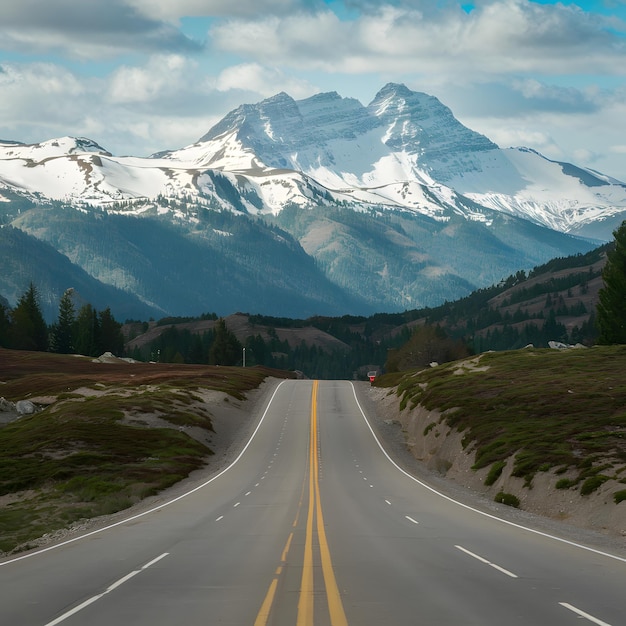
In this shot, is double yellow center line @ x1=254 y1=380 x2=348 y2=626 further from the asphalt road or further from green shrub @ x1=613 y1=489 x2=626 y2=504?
green shrub @ x1=613 y1=489 x2=626 y2=504

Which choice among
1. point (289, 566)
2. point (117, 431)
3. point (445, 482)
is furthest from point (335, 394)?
point (289, 566)

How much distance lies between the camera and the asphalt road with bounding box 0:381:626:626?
1997cm

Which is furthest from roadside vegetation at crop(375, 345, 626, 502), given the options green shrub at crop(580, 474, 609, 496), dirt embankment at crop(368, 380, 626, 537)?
dirt embankment at crop(368, 380, 626, 537)

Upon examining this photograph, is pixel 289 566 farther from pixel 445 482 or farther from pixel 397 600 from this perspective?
pixel 445 482

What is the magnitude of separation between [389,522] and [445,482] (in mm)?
28151

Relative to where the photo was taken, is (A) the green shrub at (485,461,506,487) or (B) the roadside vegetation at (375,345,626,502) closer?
(B) the roadside vegetation at (375,345,626,502)

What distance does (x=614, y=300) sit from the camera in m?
143

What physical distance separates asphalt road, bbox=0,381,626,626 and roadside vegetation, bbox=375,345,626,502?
769 centimetres

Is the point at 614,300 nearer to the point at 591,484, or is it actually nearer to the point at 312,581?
the point at 591,484

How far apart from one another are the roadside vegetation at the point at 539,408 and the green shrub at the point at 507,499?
1195 millimetres

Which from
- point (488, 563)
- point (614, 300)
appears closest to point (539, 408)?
point (488, 563)

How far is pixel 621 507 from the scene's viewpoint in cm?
4316

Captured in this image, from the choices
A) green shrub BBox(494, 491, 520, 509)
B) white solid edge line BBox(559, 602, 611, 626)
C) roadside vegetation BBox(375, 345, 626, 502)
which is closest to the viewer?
white solid edge line BBox(559, 602, 611, 626)

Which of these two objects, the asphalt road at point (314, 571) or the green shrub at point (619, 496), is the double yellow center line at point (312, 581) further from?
the green shrub at point (619, 496)
